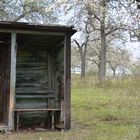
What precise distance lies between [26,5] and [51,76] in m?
19.2

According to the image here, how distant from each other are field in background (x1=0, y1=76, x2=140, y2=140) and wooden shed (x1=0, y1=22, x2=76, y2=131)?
0.83 meters

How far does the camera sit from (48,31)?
12.0m

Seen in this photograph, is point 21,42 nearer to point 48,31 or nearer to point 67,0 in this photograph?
point 48,31

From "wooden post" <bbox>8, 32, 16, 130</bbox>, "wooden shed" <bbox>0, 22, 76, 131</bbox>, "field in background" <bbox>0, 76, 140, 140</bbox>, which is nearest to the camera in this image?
"field in background" <bbox>0, 76, 140, 140</bbox>

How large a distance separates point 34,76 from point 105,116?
2969mm

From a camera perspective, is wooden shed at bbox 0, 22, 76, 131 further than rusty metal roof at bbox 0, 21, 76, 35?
Yes

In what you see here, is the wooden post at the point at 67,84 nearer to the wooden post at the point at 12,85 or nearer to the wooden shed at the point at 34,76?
the wooden shed at the point at 34,76

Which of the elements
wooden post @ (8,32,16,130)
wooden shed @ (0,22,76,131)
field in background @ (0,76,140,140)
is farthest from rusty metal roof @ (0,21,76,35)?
field in background @ (0,76,140,140)

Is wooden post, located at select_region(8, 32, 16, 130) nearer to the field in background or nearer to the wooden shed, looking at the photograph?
the wooden shed

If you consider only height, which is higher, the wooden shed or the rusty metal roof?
the rusty metal roof

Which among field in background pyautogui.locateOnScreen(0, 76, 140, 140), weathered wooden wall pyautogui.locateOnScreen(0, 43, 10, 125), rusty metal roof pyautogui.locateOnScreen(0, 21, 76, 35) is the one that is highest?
rusty metal roof pyautogui.locateOnScreen(0, 21, 76, 35)

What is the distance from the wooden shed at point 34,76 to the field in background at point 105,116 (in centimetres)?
83

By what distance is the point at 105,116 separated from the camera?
1477 cm

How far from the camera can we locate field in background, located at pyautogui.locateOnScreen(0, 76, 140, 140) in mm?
10734
